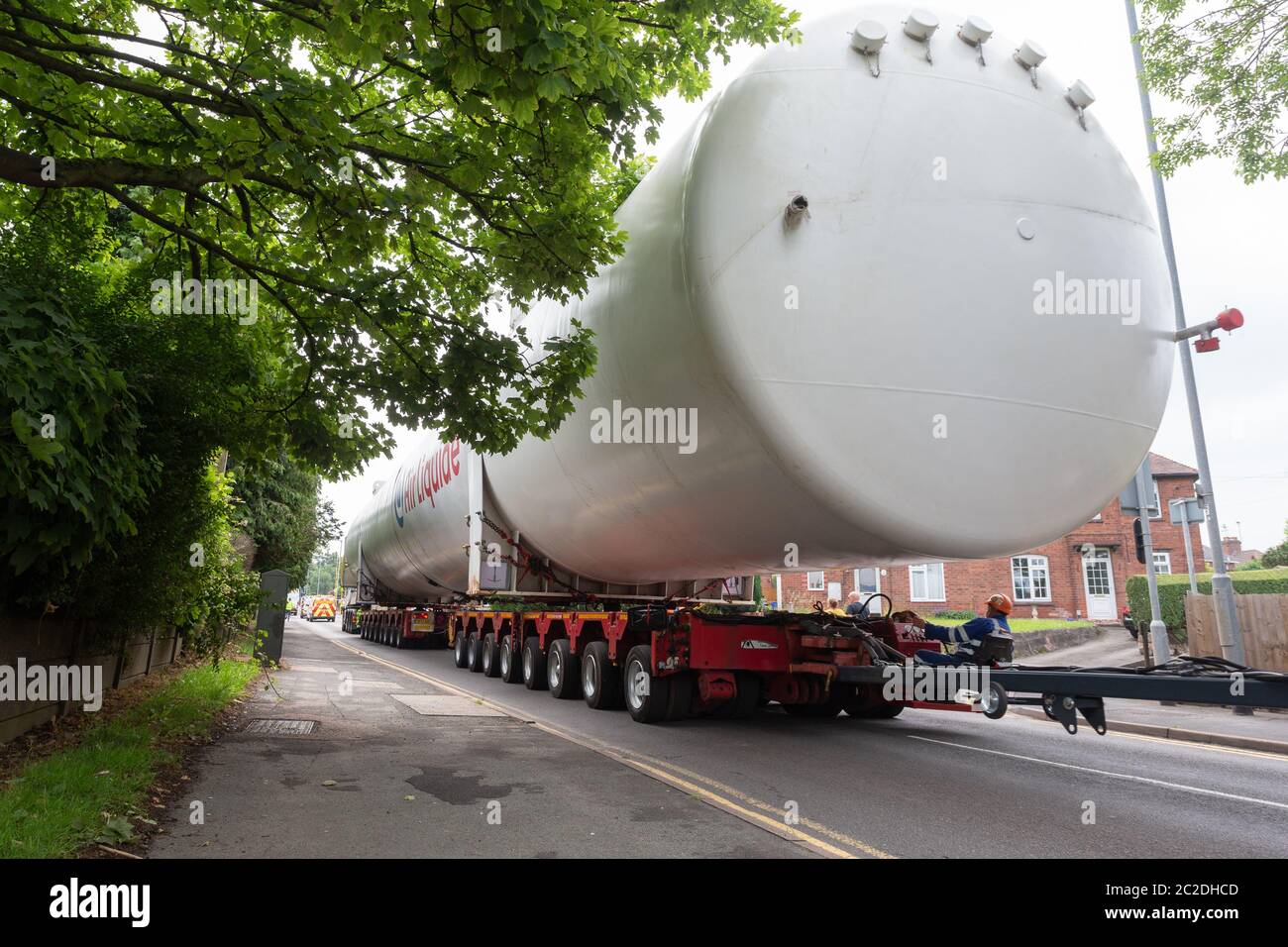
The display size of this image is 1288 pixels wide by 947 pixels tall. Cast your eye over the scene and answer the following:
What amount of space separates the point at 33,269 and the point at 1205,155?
39.1ft

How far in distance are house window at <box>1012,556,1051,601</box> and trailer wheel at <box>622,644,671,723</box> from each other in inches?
861

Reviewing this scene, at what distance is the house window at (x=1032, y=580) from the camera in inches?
1064

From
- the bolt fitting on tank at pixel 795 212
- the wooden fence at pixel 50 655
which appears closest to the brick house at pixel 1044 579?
the wooden fence at pixel 50 655

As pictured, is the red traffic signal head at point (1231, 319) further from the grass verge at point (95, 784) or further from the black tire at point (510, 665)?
the black tire at point (510, 665)

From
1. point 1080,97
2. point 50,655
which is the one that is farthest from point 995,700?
point 50,655

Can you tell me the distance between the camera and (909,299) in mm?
4840

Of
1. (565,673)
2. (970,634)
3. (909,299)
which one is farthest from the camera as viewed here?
(565,673)

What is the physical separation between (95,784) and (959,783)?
562cm

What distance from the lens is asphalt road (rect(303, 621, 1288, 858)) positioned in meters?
4.61

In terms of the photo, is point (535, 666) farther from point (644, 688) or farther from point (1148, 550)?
point (1148, 550)

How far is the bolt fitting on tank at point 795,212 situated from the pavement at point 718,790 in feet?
11.5

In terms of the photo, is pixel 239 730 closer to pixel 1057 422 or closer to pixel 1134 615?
pixel 1057 422

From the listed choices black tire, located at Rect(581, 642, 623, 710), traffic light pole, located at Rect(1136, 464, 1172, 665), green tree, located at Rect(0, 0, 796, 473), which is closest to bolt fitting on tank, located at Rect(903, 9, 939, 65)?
green tree, located at Rect(0, 0, 796, 473)
